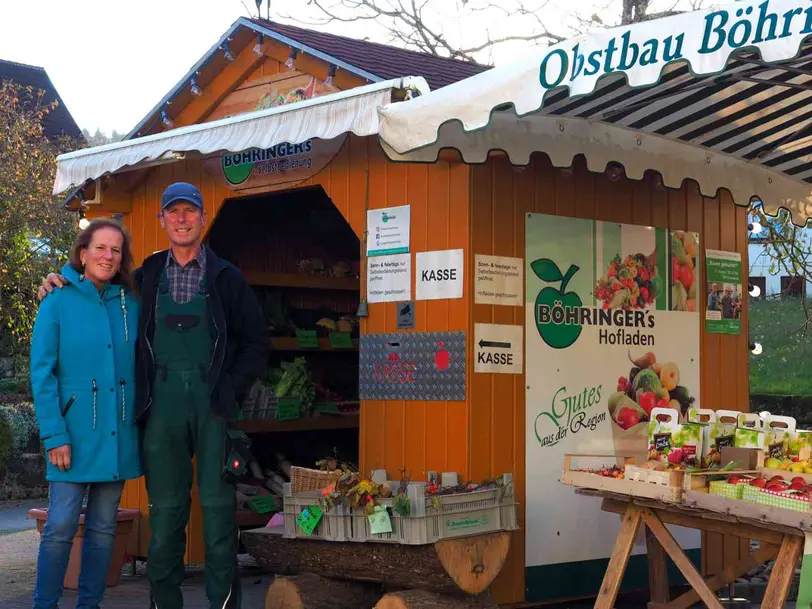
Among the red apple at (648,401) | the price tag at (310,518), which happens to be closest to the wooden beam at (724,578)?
the red apple at (648,401)

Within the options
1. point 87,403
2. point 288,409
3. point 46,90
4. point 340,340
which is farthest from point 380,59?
point 46,90

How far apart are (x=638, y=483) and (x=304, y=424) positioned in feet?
11.8

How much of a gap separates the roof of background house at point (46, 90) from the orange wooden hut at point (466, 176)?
1802cm

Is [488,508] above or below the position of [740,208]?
below

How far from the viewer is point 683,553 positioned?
554 centimetres

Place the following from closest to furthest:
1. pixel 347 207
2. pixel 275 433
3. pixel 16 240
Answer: pixel 347 207
pixel 275 433
pixel 16 240

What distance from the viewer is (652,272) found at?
7195 mm

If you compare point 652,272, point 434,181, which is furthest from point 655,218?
point 434,181

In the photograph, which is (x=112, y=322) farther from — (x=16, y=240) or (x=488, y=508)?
(x=16, y=240)

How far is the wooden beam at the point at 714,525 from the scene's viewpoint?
519 centimetres

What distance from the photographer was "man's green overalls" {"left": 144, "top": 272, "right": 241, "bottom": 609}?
5562 mm

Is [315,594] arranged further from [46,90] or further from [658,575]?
[46,90]

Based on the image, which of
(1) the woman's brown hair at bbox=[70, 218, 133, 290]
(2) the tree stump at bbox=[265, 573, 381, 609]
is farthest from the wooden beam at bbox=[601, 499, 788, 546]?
(1) the woman's brown hair at bbox=[70, 218, 133, 290]

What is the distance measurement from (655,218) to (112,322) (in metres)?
3.53
